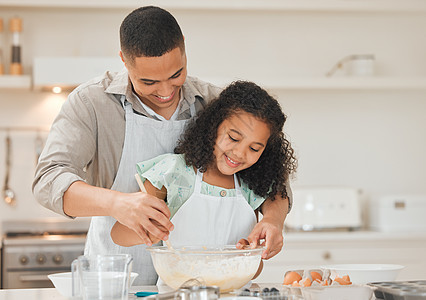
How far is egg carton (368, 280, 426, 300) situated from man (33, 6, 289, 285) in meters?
0.29

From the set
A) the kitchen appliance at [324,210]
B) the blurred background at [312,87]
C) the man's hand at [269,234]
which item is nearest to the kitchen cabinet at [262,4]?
the blurred background at [312,87]

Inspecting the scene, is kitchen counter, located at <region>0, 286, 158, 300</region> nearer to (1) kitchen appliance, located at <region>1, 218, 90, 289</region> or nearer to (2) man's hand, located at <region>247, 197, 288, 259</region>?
(2) man's hand, located at <region>247, 197, 288, 259</region>

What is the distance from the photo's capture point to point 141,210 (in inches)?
47.7

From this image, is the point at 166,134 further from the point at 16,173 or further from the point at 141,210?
the point at 16,173

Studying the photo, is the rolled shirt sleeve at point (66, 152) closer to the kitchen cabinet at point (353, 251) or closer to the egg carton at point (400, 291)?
the egg carton at point (400, 291)

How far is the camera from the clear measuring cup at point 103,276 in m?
1.04

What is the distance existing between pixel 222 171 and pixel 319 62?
7.49ft

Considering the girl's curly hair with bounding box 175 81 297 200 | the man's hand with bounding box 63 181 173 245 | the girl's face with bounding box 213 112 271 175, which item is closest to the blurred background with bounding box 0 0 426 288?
the girl's curly hair with bounding box 175 81 297 200

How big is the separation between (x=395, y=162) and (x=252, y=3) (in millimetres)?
1322

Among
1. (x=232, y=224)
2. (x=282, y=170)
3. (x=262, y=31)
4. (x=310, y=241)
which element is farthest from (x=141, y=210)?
(x=262, y=31)

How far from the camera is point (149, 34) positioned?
4.66 ft

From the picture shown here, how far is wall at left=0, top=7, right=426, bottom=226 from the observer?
3.47m

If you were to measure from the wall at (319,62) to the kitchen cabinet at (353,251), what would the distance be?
1.85 feet

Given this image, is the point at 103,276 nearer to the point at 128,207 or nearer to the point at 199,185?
the point at 128,207
